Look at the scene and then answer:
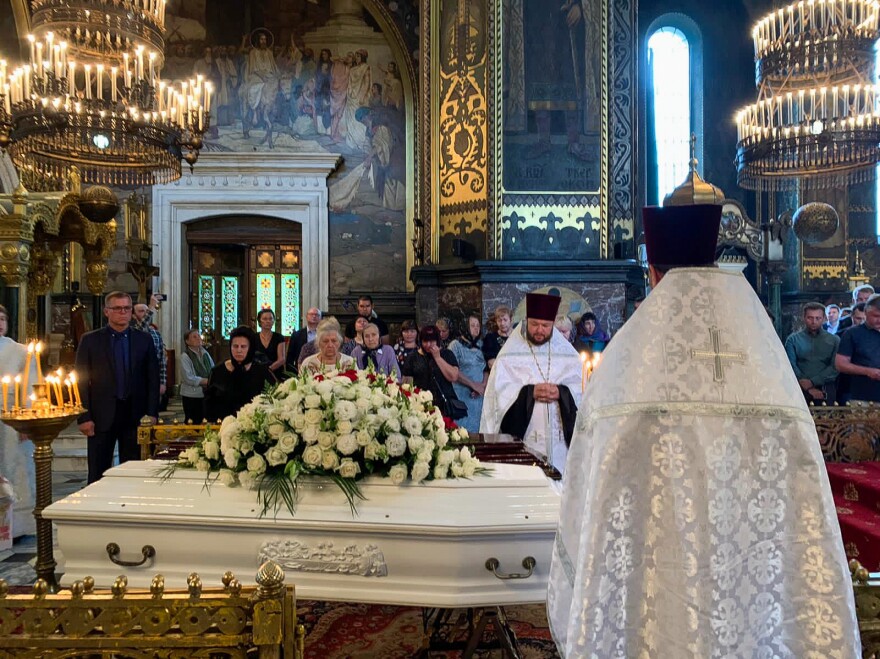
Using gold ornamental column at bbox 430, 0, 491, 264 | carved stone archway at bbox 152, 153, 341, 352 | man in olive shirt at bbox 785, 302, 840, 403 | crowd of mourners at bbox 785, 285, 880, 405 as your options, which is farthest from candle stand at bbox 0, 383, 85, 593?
carved stone archway at bbox 152, 153, 341, 352

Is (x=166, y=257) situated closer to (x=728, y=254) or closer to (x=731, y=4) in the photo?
(x=728, y=254)

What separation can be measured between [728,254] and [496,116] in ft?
15.0

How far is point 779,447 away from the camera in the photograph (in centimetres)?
199

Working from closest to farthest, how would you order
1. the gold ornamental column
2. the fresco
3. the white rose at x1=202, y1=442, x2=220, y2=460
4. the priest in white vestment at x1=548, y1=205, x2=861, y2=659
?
the priest in white vestment at x1=548, y1=205, x2=861, y2=659 → the white rose at x1=202, y1=442, x2=220, y2=460 → the gold ornamental column → the fresco

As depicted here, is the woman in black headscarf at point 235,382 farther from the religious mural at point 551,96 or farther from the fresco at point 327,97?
the fresco at point 327,97

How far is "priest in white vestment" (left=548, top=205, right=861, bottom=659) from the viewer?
197cm

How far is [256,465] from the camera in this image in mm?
2822

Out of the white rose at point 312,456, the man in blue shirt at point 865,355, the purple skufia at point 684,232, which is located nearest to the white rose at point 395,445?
the white rose at point 312,456

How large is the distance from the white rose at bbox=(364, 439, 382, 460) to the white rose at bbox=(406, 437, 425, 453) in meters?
0.14

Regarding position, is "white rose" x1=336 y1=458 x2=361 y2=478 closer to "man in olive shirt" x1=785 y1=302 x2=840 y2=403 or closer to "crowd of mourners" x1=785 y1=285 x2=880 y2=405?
"crowd of mourners" x1=785 y1=285 x2=880 y2=405

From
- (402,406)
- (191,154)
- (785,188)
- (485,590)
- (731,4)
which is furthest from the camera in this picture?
(731,4)

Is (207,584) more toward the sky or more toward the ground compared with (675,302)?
more toward the ground

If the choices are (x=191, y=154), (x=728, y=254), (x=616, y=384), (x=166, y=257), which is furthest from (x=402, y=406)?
(x=166, y=257)

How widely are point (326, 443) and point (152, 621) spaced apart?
1.03m
